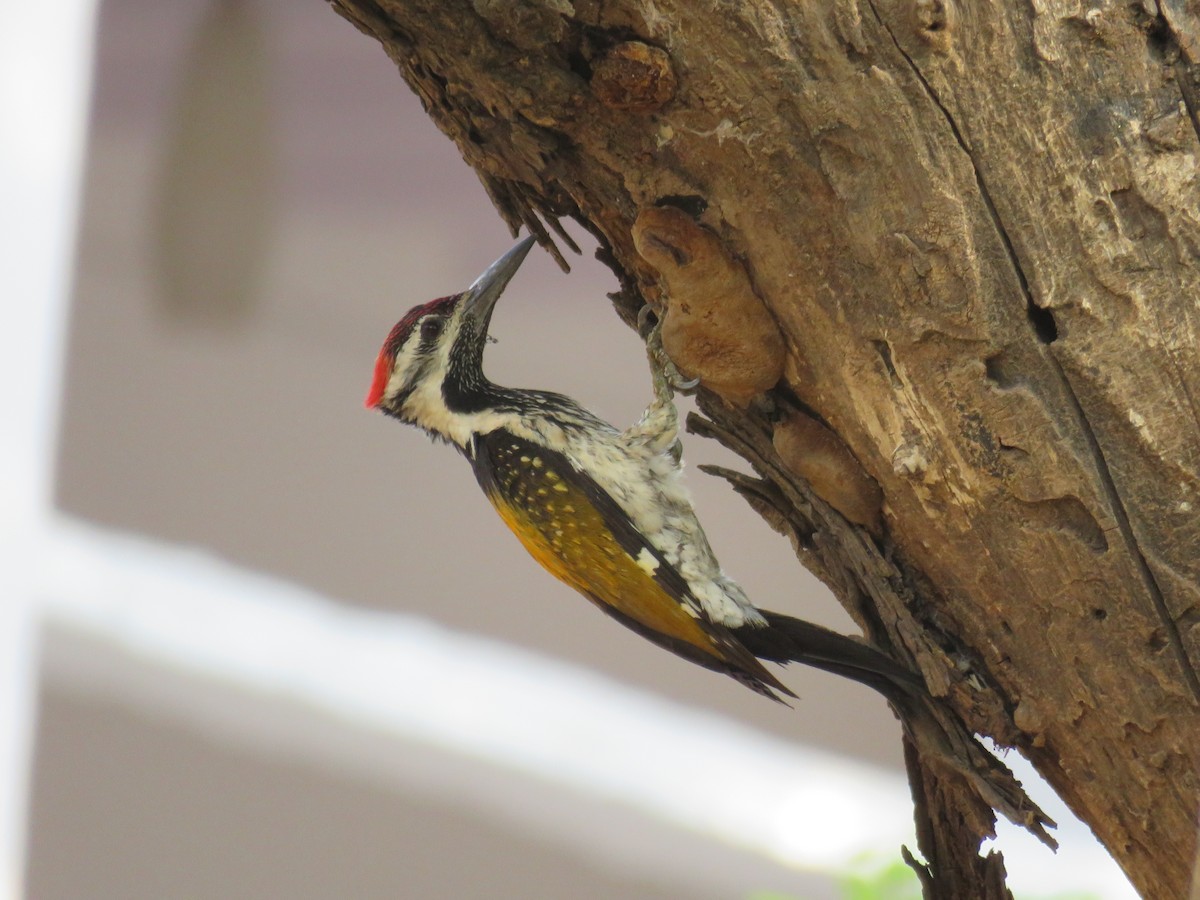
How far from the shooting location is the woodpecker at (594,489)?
6.99 ft

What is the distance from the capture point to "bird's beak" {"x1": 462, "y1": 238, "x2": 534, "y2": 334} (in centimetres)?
239

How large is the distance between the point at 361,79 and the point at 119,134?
97 centimetres

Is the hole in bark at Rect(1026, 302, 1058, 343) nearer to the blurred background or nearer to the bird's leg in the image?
the bird's leg

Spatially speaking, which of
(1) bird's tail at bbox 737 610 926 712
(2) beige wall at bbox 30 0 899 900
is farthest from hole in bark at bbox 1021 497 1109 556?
(2) beige wall at bbox 30 0 899 900

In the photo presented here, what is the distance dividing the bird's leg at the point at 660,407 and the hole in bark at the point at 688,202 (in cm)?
41

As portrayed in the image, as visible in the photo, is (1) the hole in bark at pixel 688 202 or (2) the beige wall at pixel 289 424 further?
(2) the beige wall at pixel 289 424

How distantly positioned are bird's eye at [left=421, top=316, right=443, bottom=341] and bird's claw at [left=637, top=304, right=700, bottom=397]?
583 mm

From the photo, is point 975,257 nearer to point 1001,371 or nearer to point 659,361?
point 1001,371

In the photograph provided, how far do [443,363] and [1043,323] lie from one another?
144 centimetres

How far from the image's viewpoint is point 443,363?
2.52 metres

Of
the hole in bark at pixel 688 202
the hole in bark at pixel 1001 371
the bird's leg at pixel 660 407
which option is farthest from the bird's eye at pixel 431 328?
the hole in bark at pixel 1001 371

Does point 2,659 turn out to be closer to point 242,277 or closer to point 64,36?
point 242,277

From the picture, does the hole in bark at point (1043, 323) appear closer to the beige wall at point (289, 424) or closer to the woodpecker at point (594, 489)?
the woodpecker at point (594, 489)

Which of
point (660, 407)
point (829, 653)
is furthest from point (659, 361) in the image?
point (829, 653)
